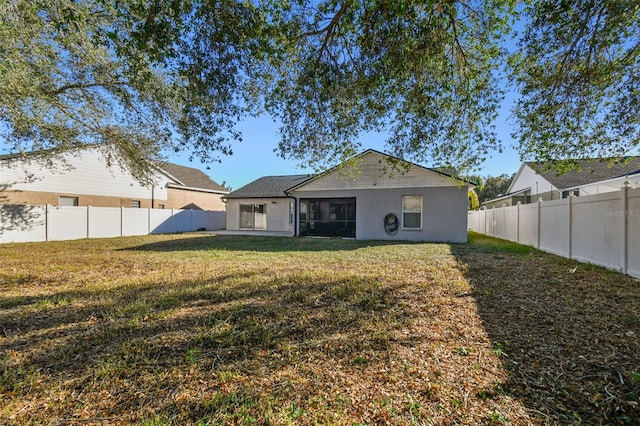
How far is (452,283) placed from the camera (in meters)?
5.40

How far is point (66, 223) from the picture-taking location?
1429 centimetres

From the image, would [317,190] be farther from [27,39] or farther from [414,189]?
[27,39]

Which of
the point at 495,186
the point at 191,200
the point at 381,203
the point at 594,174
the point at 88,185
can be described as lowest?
the point at 381,203

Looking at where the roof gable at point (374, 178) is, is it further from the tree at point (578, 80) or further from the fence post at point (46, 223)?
the fence post at point (46, 223)

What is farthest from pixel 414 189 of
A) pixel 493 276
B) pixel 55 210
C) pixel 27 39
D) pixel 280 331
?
pixel 55 210

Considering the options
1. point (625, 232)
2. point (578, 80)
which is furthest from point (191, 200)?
point (625, 232)

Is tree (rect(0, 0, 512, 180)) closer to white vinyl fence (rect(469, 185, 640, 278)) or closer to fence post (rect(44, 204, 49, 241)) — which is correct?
white vinyl fence (rect(469, 185, 640, 278))

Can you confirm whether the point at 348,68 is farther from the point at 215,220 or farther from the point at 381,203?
the point at 215,220

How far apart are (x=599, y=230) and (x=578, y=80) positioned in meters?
3.32

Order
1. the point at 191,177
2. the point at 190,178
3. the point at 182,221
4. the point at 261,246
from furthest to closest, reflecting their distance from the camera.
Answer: the point at 191,177 → the point at 190,178 → the point at 182,221 → the point at 261,246

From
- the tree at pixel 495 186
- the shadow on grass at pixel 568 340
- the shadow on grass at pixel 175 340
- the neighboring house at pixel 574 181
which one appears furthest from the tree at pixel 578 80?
the tree at pixel 495 186

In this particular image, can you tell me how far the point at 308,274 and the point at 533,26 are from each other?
6.38 m

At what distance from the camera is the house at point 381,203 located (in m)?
12.9

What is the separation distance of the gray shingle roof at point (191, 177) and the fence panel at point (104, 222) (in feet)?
23.7
